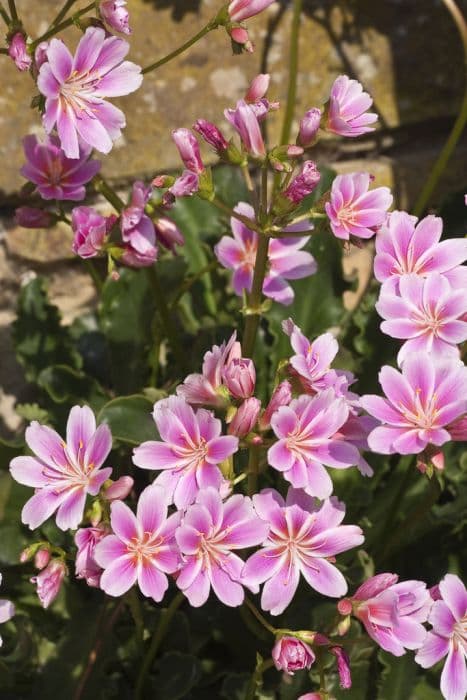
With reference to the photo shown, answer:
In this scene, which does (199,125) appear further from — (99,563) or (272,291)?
(99,563)

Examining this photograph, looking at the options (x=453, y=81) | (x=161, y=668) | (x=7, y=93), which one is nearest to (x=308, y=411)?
(x=161, y=668)

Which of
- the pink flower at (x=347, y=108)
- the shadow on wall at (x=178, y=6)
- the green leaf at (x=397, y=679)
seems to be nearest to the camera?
the pink flower at (x=347, y=108)

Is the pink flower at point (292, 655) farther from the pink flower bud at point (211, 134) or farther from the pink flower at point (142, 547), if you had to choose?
the pink flower bud at point (211, 134)

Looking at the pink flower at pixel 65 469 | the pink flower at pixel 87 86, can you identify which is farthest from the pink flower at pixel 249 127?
the pink flower at pixel 65 469

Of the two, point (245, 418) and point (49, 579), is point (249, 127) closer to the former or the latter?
point (245, 418)

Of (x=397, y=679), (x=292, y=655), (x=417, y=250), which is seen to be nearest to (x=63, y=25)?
(x=417, y=250)
